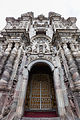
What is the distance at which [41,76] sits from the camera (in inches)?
318

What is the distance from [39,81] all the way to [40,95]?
1.46 meters

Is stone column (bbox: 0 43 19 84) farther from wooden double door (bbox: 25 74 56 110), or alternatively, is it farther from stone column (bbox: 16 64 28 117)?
wooden double door (bbox: 25 74 56 110)

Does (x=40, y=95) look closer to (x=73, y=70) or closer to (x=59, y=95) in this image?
(x=59, y=95)

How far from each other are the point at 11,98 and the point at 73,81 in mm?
4560

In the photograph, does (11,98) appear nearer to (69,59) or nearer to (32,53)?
(32,53)

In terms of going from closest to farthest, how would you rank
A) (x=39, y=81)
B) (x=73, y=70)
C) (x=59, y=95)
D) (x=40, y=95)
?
(x=59, y=95), (x=73, y=70), (x=40, y=95), (x=39, y=81)

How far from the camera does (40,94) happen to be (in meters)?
6.72

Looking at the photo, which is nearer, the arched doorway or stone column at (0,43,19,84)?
stone column at (0,43,19,84)

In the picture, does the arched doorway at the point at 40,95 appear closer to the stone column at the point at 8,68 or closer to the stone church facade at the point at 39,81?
the stone church facade at the point at 39,81

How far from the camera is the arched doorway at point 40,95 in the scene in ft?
19.0

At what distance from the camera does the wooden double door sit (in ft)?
20.2

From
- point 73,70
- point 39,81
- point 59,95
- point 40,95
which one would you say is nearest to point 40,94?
point 40,95

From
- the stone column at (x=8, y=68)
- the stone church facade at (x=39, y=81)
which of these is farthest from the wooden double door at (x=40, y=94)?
the stone column at (x=8, y=68)

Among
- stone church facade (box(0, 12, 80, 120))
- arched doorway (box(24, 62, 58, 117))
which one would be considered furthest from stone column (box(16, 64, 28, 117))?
arched doorway (box(24, 62, 58, 117))
